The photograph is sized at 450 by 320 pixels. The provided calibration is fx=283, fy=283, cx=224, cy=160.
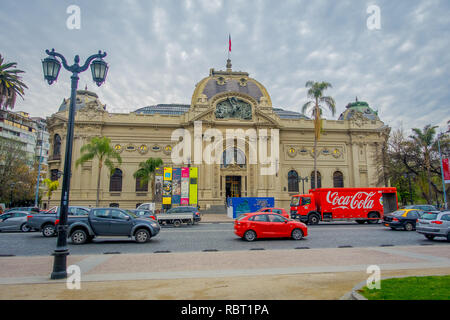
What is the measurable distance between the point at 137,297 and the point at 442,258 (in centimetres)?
1071

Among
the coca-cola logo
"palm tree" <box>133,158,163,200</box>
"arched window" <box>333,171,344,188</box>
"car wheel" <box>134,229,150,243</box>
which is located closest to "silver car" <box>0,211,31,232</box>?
"car wheel" <box>134,229,150,243</box>

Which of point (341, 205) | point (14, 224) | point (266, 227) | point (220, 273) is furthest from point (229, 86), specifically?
point (220, 273)

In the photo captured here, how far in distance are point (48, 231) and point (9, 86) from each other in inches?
883

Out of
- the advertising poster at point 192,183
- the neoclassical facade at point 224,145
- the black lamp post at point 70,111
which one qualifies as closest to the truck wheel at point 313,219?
the advertising poster at point 192,183

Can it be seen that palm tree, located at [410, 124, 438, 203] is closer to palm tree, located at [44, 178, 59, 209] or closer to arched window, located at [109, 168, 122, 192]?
arched window, located at [109, 168, 122, 192]

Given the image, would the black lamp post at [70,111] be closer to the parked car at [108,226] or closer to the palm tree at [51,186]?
the parked car at [108,226]

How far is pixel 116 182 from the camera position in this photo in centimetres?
4375

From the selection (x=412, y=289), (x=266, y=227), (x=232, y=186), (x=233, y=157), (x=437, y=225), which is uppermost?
(x=233, y=157)

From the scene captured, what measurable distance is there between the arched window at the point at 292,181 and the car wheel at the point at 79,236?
36.2 m

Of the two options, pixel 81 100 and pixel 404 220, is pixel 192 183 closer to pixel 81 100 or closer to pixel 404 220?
pixel 404 220

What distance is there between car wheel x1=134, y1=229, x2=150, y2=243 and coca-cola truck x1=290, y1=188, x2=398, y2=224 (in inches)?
630

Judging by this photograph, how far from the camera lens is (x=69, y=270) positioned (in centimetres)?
852
